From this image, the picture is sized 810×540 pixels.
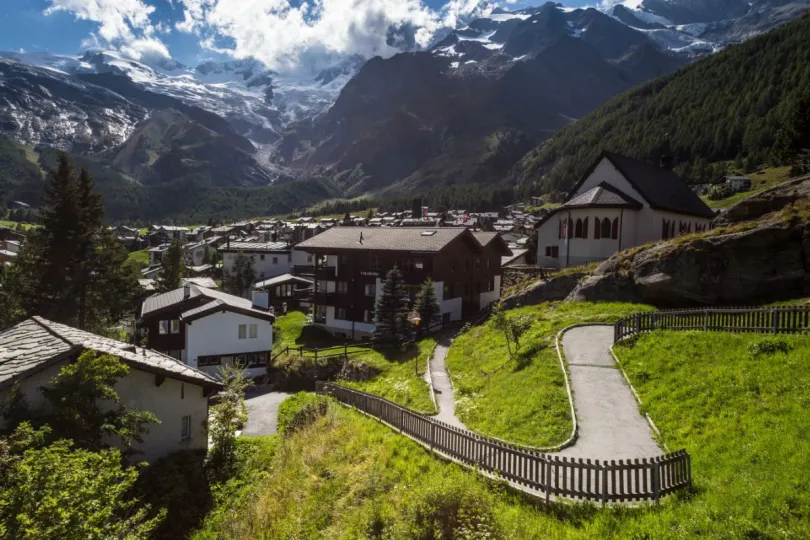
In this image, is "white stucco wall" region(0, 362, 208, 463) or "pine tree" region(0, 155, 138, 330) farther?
"pine tree" region(0, 155, 138, 330)

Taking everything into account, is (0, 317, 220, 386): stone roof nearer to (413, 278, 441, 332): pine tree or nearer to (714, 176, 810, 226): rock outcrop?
(413, 278, 441, 332): pine tree

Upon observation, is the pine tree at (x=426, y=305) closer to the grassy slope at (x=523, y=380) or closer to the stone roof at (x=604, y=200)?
the grassy slope at (x=523, y=380)

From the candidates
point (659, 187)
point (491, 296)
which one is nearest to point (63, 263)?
point (491, 296)

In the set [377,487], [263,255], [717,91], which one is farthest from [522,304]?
[717,91]

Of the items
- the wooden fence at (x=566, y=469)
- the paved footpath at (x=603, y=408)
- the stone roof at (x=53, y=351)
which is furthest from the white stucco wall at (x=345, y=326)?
the wooden fence at (x=566, y=469)

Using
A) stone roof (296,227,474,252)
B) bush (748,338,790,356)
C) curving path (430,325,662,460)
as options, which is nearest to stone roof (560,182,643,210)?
stone roof (296,227,474,252)

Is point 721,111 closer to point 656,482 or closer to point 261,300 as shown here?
point 261,300
